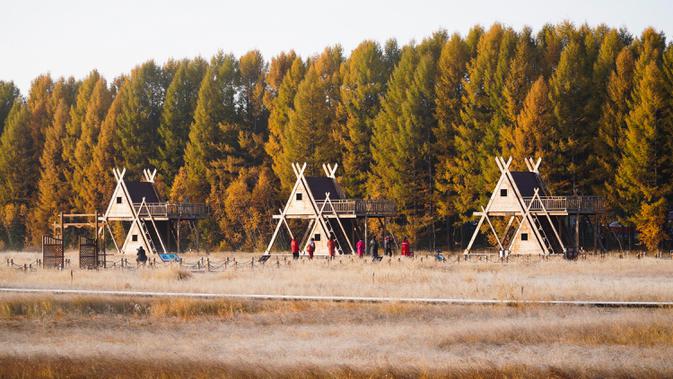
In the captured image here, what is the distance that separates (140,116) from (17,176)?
12.9m

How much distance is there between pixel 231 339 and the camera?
25.7m

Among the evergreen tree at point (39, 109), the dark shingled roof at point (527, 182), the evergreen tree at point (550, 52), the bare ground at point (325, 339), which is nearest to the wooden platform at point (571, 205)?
the dark shingled roof at point (527, 182)

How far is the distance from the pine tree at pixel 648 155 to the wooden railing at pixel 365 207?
12436 mm

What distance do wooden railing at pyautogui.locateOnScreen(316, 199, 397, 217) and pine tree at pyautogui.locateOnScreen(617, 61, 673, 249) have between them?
1244 cm

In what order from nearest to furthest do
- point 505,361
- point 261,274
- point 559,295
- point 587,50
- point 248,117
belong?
1. point 505,361
2. point 559,295
3. point 261,274
4. point 587,50
5. point 248,117

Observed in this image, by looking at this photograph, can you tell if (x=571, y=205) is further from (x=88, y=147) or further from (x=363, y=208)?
(x=88, y=147)

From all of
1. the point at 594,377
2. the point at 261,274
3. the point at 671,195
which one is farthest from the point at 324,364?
the point at 671,195

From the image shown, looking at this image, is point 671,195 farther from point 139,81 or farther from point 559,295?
point 139,81

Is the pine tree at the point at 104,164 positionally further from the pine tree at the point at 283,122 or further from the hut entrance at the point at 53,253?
the hut entrance at the point at 53,253

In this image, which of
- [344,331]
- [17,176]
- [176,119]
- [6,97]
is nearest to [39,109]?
[17,176]

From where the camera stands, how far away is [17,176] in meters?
84.2

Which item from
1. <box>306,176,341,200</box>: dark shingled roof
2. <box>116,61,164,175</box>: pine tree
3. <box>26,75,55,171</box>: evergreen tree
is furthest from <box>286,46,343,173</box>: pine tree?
<box>26,75,55,171</box>: evergreen tree

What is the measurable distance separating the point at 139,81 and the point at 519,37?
31.1 meters

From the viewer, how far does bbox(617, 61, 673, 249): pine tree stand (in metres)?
54.8
